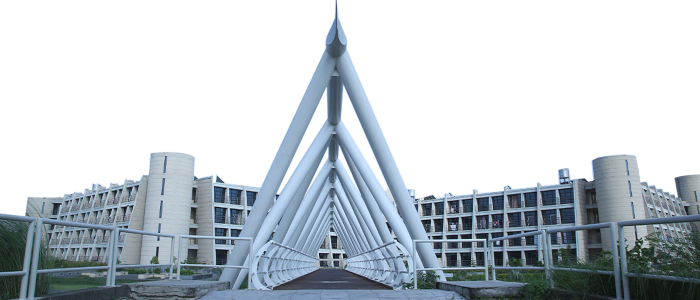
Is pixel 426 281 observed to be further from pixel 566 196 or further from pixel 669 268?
pixel 566 196

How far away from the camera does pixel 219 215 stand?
61.8m

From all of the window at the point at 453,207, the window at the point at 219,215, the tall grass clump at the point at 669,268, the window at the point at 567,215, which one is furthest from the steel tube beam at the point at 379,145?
the window at the point at 453,207

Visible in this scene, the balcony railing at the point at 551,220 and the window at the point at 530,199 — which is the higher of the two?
the window at the point at 530,199

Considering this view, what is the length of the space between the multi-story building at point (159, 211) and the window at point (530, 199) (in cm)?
3130

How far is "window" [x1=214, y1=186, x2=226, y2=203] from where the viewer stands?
62.2 metres

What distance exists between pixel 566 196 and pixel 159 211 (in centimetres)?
4638

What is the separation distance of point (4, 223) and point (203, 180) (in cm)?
5723

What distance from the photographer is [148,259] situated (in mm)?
48031

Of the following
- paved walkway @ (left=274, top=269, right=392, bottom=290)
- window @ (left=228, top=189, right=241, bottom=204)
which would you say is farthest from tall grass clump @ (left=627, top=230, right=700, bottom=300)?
window @ (left=228, top=189, right=241, bottom=204)

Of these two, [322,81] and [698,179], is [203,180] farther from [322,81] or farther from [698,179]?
[698,179]

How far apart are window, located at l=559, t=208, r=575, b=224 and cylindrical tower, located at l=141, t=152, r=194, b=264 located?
1703 inches

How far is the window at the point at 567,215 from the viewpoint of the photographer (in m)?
57.1

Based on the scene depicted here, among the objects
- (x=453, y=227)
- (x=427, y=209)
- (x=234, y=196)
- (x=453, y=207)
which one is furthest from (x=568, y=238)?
(x=234, y=196)

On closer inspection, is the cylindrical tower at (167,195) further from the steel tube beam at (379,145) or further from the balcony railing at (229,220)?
the steel tube beam at (379,145)
